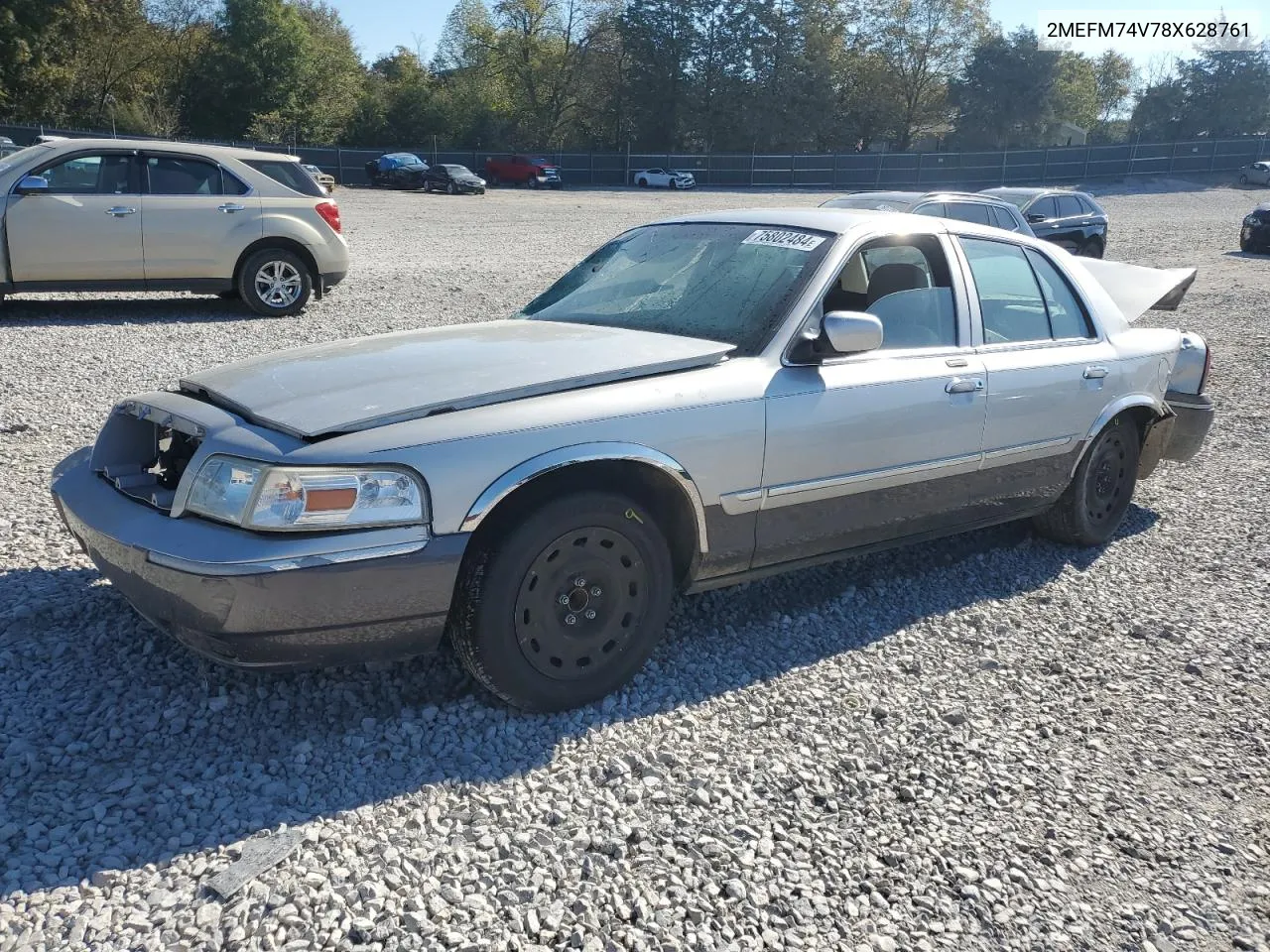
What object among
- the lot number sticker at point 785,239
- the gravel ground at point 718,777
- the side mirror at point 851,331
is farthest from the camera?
the lot number sticker at point 785,239

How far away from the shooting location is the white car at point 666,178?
49.7 m

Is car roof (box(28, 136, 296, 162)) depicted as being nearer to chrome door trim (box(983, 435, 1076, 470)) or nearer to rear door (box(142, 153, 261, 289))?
rear door (box(142, 153, 261, 289))

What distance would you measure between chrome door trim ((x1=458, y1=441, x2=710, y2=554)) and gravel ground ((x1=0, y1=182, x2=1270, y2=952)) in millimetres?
699

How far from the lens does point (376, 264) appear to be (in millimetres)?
15742

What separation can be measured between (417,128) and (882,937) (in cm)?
6163

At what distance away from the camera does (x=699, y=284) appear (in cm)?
420

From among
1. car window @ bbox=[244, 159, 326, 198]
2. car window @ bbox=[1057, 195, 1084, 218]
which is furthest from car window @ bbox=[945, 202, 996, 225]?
car window @ bbox=[244, 159, 326, 198]

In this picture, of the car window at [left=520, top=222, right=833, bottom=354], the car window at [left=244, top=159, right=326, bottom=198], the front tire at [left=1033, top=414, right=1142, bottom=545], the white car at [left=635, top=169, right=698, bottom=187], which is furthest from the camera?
the white car at [left=635, top=169, right=698, bottom=187]

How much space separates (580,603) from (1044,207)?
16.8m

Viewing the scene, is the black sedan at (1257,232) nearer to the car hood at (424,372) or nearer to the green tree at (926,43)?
the car hood at (424,372)

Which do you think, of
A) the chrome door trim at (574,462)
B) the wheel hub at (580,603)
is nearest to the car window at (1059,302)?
the chrome door trim at (574,462)

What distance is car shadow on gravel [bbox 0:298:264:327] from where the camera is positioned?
10.1 meters

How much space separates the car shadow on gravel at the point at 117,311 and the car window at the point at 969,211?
8321 mm

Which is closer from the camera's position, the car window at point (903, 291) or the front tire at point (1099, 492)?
the car window at point (903, 291)
